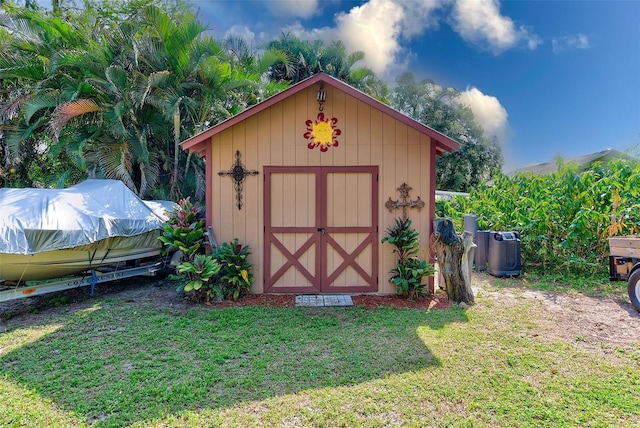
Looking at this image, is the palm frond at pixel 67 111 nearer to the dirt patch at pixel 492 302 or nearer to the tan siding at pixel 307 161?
the dirt patch at pixel 492 302

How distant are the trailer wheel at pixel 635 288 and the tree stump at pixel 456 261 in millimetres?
2218

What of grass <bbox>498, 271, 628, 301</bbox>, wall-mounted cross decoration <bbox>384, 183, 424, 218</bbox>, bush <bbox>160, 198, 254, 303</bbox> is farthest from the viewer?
grass <bbox>498, 271, 628, 301</bbox>

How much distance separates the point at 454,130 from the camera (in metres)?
23.8

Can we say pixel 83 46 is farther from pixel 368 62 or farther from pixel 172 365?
pixel 368 62

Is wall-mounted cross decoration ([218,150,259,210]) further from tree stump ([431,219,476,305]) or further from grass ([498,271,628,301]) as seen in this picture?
grass ([498,271,628,301])

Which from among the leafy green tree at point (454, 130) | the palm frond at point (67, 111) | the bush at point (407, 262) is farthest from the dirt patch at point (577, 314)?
the leafy green tree at point (454, 130)

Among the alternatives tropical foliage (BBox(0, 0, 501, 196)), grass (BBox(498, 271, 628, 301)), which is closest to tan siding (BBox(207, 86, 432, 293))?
grass (BBox(498, 271, 628, 301))

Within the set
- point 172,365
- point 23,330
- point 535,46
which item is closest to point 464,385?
point 172,365

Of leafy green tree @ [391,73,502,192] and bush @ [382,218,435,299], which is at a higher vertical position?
leafy green tree @ [391,73,502,192]

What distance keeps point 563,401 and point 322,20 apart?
15.2 m

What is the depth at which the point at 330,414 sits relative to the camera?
2.73 m

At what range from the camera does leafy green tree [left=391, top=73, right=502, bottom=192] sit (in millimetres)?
24094

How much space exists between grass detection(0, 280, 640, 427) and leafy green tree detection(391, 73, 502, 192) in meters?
20.8

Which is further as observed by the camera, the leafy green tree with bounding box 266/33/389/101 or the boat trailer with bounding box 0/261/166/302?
the leafy green tree with bounding box 266/33/389/101
